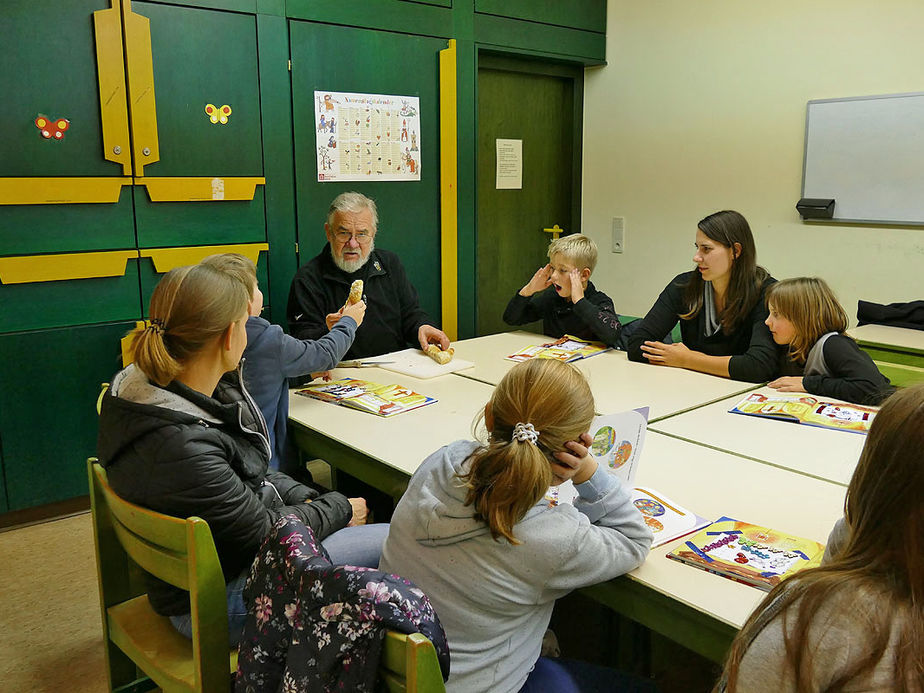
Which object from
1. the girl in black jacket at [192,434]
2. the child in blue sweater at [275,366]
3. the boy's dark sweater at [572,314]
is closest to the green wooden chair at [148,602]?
the girl in black jacket at [192,434]

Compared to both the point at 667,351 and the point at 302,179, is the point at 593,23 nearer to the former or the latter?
the point at 302,179

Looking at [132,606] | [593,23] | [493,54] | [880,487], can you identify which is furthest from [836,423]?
[593,23]

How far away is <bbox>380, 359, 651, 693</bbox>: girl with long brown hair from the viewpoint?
1253mm

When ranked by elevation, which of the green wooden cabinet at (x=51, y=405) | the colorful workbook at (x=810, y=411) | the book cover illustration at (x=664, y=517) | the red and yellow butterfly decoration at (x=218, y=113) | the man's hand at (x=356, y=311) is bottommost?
the green wooden cabinet at (x=51, y=405)

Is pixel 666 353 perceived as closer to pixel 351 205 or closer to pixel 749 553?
pixel 351 205

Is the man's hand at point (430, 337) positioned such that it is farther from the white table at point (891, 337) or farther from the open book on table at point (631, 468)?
the white table at point (891, 337)

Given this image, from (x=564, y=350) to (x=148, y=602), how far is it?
1.87m

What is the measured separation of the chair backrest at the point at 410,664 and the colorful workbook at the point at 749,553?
56cm

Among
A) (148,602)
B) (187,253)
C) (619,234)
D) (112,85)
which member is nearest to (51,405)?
(187,253)

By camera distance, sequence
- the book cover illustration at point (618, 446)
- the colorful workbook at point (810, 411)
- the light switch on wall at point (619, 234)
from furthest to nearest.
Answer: the light switch on wall at point (619, 234)
the colorful workbook at point (810, 411)
the book cover illustration at point (618, 446)

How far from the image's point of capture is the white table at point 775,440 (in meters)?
1.88

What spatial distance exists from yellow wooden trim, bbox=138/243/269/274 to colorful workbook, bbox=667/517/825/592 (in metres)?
2.57

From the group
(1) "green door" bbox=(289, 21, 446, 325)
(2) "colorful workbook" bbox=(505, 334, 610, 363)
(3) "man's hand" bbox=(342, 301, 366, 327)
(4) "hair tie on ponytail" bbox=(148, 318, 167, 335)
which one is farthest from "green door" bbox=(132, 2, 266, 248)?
(4) "hair tie on ponytail" bbox=(148, 318, 167, 335)

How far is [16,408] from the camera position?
3.21 meters
